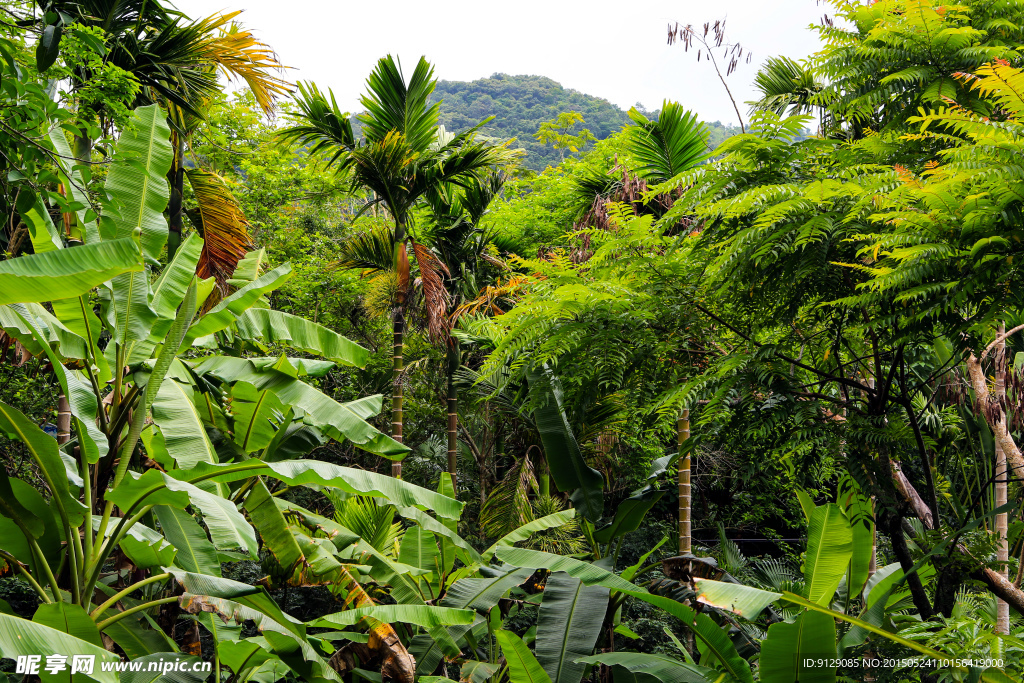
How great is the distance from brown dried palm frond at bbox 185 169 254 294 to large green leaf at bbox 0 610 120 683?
4.74m

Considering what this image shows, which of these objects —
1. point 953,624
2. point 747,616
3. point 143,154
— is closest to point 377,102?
point 143,154

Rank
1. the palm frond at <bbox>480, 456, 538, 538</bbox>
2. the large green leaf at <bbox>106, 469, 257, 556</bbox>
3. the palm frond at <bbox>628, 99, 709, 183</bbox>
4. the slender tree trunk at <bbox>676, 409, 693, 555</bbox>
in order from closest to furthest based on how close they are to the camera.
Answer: the large green leaf at <bbox>106, 469, 257, 556</bbox> → the slender tree trunk at <bbox>676, 409, 693, 555</bbox> → the palm frond at <bbox>628, 99, 709, 183</bbox> → the palm frond at <bbox>480, 456, 538, 538</bbox>

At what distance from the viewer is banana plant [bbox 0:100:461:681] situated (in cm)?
324

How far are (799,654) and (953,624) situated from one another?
802 mm

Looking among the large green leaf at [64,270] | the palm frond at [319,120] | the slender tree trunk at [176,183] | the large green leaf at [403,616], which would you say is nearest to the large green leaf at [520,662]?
the large green leaf at [403,616]

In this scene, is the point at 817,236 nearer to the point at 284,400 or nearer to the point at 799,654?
the point at 799,654

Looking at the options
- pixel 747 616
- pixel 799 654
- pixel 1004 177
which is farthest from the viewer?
pixel 799 654

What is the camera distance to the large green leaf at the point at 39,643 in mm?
2607

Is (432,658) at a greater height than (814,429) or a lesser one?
lesser

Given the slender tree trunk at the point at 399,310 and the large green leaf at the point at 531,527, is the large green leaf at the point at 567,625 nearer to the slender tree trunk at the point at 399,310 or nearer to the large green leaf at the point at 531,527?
the large green leaf at the point at 531,527

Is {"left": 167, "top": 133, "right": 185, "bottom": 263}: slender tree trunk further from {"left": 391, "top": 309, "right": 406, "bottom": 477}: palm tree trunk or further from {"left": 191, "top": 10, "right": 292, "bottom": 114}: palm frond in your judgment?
{"left": 391, "top": 309, "right": 406, "bottom": 477}: palm tree trunk

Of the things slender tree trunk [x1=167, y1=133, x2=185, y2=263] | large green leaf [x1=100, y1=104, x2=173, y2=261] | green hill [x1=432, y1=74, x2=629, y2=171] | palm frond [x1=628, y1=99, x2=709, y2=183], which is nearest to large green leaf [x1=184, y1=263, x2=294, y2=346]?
large green leaf [x1=100, y1=104, x2=173, y2=261]

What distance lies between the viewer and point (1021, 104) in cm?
305

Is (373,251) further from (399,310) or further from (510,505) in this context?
(510,505)
